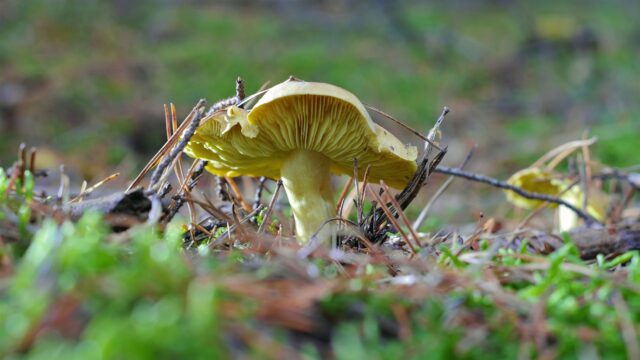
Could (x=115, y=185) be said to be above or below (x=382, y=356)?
below

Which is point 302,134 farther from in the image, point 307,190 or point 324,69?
point 324,69

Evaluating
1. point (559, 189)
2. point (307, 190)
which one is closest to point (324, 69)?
point (559, 189)

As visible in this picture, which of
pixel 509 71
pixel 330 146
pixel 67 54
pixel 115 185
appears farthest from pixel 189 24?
pixel 330 146

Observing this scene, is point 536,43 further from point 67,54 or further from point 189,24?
point 67,54

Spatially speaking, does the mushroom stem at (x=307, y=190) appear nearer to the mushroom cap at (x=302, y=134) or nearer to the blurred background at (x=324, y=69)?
the mushroom cap at (x=302, y=134)

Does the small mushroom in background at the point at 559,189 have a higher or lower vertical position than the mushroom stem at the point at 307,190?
lower

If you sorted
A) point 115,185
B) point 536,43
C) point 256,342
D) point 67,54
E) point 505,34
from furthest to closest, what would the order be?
point 505,34 → point 536,43 → point 67,54 → point 115,185 → point 256,342

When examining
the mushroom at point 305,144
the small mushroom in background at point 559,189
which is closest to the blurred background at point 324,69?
the small mushroom in background at point 559,189

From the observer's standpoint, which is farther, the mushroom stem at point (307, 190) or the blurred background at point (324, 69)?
the blurred background at point (324, 69)

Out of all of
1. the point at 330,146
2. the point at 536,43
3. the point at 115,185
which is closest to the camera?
the point at 330,146
